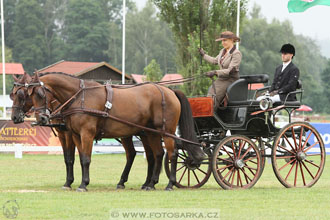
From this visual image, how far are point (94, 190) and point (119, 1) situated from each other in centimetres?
8515

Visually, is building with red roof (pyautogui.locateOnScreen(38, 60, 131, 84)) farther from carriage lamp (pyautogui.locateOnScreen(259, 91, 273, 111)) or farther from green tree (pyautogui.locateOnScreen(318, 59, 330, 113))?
green tree (pyautogui.locateOnScreen(318, 59, 330, 113))

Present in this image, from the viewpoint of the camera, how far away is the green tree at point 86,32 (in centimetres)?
8606

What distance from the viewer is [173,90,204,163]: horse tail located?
10.6 meters

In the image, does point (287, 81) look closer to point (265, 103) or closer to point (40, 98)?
point (265, 103)

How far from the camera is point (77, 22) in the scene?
89.9 metres

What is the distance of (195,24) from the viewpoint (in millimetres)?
24797

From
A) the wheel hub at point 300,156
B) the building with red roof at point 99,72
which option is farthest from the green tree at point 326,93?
the wheel hub at point 300,156

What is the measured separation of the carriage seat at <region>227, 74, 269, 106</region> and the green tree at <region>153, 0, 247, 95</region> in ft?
44.2

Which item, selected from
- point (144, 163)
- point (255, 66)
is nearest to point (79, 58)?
point (255, 66)

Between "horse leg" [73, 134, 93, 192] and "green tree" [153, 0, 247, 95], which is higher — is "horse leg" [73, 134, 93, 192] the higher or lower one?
the lower one
